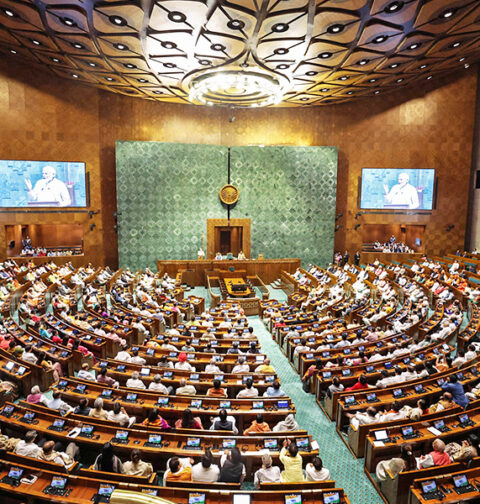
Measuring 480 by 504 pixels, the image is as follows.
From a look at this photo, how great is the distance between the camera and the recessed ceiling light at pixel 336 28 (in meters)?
12.8

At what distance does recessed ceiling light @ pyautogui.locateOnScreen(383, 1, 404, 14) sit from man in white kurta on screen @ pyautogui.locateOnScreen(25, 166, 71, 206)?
62.1 feet

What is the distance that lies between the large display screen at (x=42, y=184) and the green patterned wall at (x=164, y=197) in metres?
2.54

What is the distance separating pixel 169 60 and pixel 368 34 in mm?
8730

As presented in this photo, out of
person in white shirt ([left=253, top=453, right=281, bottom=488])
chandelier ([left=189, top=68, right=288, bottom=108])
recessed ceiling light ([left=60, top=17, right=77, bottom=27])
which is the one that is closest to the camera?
person in white shirt ([left=253, top=453, right=281, bottom=488])

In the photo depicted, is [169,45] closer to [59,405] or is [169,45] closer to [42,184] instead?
[42,184]

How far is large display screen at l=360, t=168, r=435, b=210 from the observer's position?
2373 centimetres

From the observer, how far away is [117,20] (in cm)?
1245

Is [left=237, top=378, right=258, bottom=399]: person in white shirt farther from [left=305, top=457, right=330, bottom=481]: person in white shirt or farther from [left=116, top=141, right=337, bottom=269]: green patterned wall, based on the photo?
[left=116, top=141, right=337, bottom=269]: green patterned wall

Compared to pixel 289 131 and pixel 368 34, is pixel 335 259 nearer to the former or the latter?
pixel 289 131

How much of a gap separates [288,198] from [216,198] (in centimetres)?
494

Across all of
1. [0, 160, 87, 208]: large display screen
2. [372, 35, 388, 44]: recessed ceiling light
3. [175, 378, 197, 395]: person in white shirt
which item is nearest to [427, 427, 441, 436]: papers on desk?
[175, 378, 197, 395]: person in white shirt

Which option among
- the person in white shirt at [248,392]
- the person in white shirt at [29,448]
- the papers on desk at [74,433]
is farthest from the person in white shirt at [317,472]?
the person in white shirt at [29,448]

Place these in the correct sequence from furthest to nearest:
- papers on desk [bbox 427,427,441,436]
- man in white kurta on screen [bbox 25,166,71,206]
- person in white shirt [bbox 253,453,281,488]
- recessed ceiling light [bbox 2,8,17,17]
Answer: man in white kurta on screen [bbox 25,166,71,206]
recessed ceiling light [bbox 2,8,17,17]
papers on desk [bbox 427,427,441,436]
person in white shirt [bbox 253,453,281,488]

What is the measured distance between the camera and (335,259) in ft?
79.3
